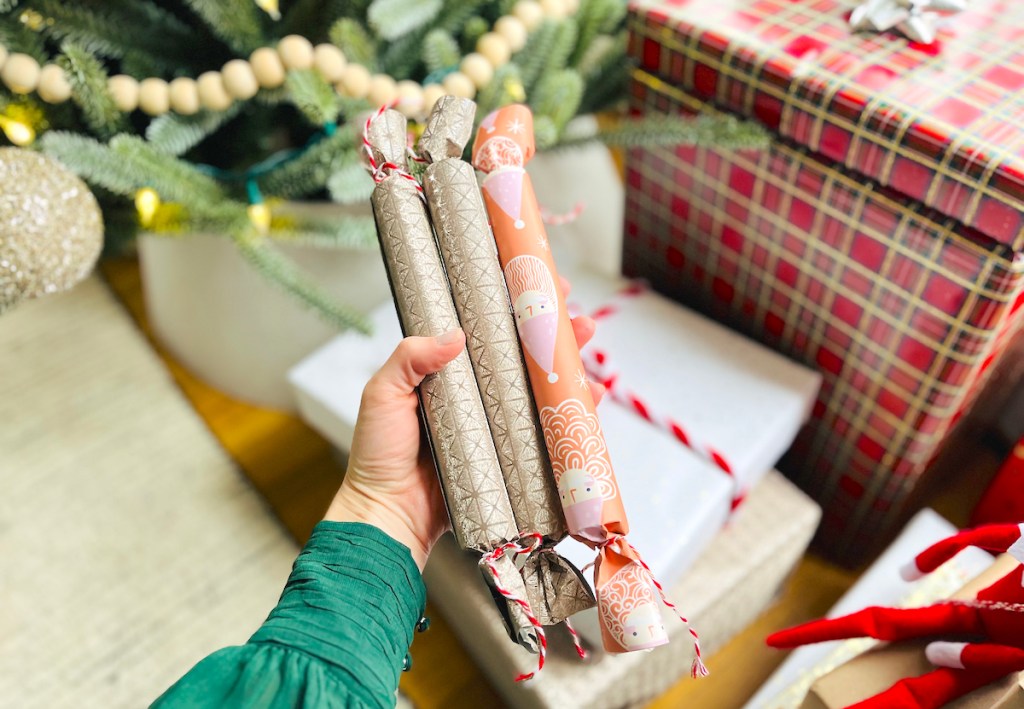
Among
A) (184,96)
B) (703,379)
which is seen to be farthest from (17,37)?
(703,379)

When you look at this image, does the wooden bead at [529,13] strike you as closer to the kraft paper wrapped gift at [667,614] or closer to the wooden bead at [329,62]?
the wooden bead at [329,62]

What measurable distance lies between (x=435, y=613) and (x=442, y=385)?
44 centimetres

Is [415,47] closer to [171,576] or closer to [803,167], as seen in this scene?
[803,167]

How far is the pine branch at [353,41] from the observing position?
711 mm

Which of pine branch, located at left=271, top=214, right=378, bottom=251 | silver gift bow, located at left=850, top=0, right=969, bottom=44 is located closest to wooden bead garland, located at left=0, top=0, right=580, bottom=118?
pine branch, located at left=271, top=214, right=378, bottom=251

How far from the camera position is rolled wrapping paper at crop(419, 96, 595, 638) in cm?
48

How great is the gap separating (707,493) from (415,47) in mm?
552

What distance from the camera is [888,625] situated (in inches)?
23.0

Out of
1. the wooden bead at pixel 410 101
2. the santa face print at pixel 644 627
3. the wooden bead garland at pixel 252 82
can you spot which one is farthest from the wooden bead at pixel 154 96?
the santa face print at pixel 644 627

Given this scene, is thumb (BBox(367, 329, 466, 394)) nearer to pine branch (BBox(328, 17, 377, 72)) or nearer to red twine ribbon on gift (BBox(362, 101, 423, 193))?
red twine ribbon on gift (BBox(362, 101, 423, 193))

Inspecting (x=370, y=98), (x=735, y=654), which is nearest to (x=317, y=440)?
(x=370, y=98)

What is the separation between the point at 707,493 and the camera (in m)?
0.68

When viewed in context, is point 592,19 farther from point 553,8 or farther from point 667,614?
point 667,614

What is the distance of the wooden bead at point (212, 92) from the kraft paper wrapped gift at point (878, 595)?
730 millimetres
